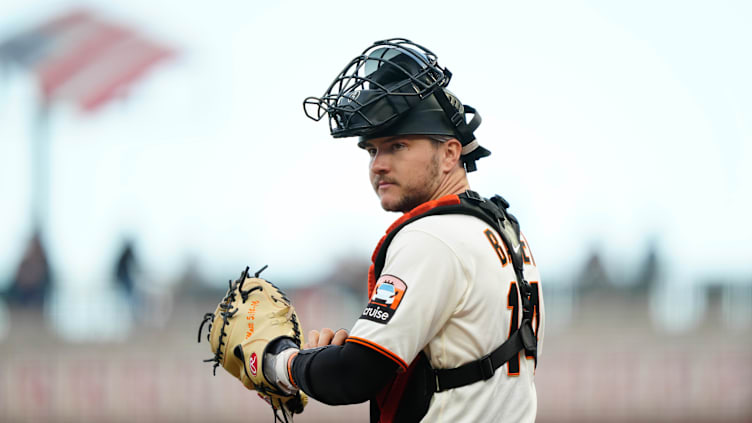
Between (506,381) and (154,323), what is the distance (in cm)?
960

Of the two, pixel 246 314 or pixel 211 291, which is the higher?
pixel 246 314

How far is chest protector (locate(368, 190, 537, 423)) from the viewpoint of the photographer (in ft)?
9.57

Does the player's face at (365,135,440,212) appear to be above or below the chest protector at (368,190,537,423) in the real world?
above

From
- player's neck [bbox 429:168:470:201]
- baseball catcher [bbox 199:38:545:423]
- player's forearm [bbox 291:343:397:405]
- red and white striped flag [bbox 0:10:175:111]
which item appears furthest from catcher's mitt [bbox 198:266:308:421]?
red and white striped flag [bbox 0:10:175:111]

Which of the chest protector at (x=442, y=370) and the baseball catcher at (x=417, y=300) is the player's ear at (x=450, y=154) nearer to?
the baseball catcher at (x=417, y=300)

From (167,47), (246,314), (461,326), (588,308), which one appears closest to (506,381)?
(461,326)

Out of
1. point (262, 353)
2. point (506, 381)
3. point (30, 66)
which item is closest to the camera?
point (506, 381)

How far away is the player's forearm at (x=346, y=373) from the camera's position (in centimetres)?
278

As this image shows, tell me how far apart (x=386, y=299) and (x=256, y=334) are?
2.37ft

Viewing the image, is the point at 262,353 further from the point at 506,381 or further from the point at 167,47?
the point at 167,47

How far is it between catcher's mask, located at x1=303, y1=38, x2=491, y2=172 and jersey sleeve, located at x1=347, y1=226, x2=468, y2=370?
1.55 feet

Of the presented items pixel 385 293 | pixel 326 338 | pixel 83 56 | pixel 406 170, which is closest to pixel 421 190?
pixel 406 170

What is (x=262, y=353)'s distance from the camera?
3223 millimetres

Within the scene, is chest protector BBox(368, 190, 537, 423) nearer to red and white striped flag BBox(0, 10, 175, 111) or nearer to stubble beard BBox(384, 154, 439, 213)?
stubble beard BBox(384, 154, 439, 213)
